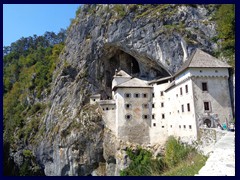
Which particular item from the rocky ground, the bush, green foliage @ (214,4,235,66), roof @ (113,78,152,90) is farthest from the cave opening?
the rocky ground

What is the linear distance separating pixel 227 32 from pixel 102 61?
58.8 ft

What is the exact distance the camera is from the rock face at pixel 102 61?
28844mm

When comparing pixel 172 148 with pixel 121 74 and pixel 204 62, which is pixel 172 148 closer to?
pixel 204 62

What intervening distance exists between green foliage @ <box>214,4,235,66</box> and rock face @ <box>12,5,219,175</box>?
4.89 feet

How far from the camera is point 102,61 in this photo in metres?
35.2

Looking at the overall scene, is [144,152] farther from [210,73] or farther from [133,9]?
[133,9]

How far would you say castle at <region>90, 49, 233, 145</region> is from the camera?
2197cm

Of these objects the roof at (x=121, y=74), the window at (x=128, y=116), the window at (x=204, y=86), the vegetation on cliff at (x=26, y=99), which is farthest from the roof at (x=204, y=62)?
the vegetation on cliff at (x=26, y=99)

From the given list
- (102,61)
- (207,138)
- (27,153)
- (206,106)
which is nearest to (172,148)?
(206,106)

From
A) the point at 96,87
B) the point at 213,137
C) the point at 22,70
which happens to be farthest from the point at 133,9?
the point at 22,70

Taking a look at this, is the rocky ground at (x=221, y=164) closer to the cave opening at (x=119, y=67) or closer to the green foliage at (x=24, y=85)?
the cave opening at (x=119, y=67)

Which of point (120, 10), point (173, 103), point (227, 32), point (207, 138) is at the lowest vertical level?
point (207, 138)

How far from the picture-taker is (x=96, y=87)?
3450cm
